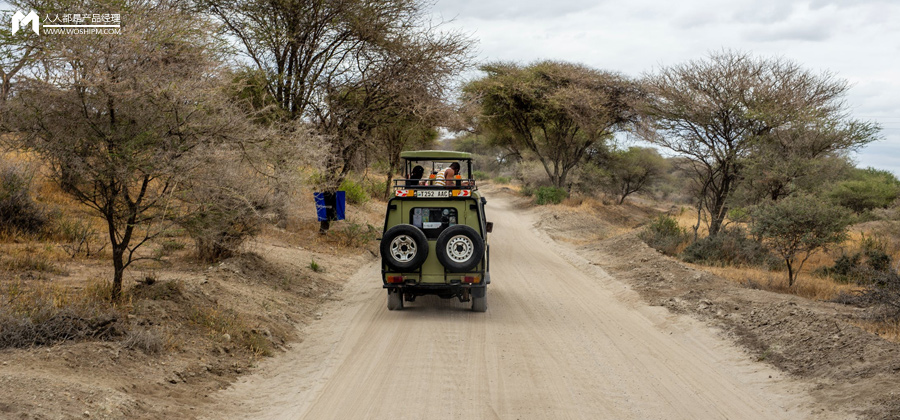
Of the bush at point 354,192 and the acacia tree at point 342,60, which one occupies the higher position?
the acacia tree at point 342,60

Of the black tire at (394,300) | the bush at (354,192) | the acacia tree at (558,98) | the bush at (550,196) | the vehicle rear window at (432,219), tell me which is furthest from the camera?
the bush at (550,196)

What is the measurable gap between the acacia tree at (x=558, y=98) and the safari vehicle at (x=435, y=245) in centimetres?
2080

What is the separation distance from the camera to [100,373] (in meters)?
5.80

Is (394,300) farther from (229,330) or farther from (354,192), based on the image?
(354,192)

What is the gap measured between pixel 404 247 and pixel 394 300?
114 centimetres

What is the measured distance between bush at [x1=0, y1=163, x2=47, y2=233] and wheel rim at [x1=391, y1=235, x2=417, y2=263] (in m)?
7.12

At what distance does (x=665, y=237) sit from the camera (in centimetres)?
1975

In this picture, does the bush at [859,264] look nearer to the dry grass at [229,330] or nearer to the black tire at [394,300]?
the black tire at [394,300]

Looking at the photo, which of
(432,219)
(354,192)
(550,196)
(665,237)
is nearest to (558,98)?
(550,196)

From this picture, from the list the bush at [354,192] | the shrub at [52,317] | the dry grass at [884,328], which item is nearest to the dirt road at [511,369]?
the shrub at [52,317]

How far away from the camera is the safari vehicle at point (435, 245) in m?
9.91

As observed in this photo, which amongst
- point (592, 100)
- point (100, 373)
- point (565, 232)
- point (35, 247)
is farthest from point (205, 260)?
point (592, 100)

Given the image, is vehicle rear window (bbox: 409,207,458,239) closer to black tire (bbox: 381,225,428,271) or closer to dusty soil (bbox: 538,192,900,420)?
black tire (bbox: 381,225,428,271)

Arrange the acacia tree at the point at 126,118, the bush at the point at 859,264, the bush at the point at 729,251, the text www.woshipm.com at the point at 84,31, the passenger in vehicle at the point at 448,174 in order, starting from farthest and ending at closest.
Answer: the bush at the point at 729,251, the bush at the point at 859,264, the passenger in vehicle at the point at 448,174, the text www.woshipm.com at the point at 84,31, the acacia tree at the point at 126,118
